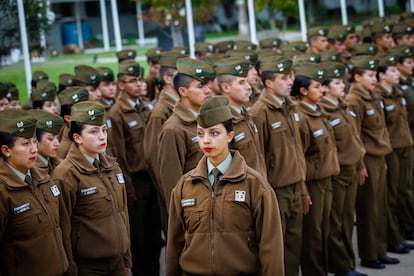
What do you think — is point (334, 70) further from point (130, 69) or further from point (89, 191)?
point (89, 191)

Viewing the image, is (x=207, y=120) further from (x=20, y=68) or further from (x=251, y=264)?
(x=20, y=68)

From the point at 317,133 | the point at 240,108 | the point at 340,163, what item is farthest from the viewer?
the point at 340,163

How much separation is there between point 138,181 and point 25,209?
11.0ft

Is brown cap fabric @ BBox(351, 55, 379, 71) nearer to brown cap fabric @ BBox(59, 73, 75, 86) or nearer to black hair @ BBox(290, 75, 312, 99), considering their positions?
black hair @ BBox(290, 75, 312, 99)

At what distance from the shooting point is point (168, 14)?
16.1m

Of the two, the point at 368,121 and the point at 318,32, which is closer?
the point at 368,121

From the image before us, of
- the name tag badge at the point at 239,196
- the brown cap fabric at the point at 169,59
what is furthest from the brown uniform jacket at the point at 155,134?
the name tag badge at the point at 239,196

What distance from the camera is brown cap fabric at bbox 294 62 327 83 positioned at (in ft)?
27.1

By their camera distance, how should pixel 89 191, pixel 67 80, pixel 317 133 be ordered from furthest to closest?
pixel 67 80
pixel 317 133
pixel 89 191

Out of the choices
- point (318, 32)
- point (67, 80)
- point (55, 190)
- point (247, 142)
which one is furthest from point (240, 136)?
point (318, 32)

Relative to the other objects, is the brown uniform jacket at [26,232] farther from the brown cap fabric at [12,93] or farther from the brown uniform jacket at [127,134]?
the brown cap fabric at [12,93]

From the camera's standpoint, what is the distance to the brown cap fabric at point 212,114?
17.6 feet

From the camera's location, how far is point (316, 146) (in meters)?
8.17

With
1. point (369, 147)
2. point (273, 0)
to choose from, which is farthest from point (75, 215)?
point (273, 0)
